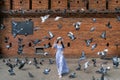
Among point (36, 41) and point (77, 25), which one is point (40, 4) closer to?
point (36, 41)

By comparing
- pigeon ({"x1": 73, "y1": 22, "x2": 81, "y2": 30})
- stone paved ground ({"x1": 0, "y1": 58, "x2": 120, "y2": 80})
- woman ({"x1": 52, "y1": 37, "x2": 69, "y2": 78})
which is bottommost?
stone paved ground ({"x1": 0, "y1": 58, "x2": 120, "y2": 80})

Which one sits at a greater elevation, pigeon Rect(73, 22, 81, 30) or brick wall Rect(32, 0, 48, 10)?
brick wall Rect(32, 0, 48, 10)

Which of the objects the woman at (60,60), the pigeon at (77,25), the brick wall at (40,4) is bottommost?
the woman at (60,60)

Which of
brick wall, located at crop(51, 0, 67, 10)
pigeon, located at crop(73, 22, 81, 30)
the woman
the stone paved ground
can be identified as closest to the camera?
the stone paved ground

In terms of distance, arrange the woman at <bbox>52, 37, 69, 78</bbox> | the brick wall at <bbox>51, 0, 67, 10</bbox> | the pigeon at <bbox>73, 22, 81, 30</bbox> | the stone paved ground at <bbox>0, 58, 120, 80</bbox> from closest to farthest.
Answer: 1. the stone paved ground at <bbox>0, 58, 120, 80</bbox>
2. the woman at <bbox>52, 37, 69, 78</bbox>
3. the pigeon at <bbox>73, 22, 81, 30</bbox>
4. the brick wall at <bbox>51, 0, 67, 10</bbox>

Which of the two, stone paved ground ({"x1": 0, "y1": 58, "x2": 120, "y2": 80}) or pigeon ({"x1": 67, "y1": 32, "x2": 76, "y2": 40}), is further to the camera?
pigeon ({"x1": 67, "y1": 32, "x2": 76, "y2": 40})

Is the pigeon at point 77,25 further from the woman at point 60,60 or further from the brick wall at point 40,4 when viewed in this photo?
the woman at point 60,60

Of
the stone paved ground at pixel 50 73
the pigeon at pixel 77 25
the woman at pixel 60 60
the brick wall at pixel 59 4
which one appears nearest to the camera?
the stone paved ground at pixel 50 73

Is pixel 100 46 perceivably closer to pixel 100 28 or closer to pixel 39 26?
pixel 100 28

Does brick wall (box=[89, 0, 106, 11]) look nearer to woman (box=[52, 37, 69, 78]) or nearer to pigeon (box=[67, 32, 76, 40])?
pigeon (box=[67, 32, 76, 40])

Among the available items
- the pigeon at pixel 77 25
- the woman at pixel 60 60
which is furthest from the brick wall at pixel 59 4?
the woman at pixel 60 60

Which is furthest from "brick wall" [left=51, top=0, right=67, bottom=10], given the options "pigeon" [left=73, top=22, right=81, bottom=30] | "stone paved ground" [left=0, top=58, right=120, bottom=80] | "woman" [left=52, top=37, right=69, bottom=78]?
"woman" [left=52, top=37, right=69, bottom=78]

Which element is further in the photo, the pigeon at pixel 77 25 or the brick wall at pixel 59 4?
the brick wall at pixel 59 4

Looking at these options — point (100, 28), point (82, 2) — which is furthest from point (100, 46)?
point (82, 2)
